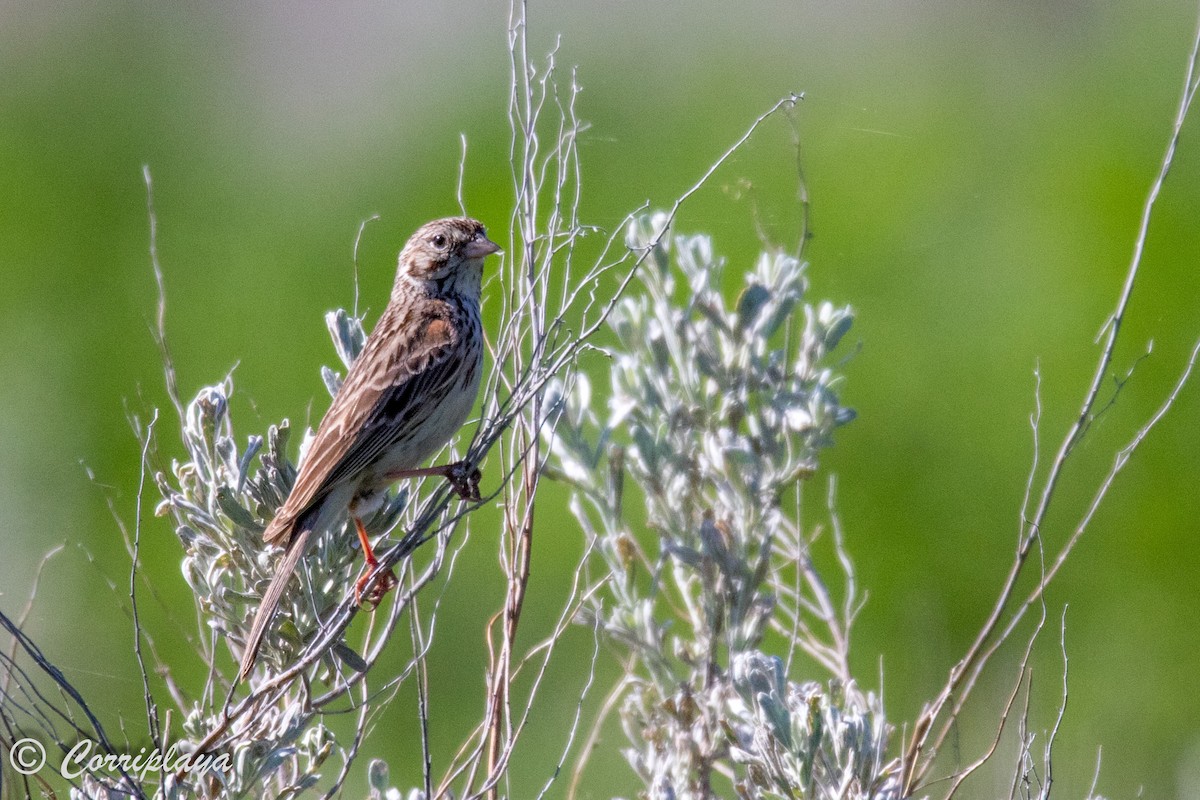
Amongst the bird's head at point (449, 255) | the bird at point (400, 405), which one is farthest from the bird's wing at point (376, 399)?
the bird's head at point (449, 255)

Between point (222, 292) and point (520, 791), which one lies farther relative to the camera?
point (222, 292)

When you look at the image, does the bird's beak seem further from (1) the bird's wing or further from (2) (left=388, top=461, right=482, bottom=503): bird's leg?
(2) (left=388, top=461, right=482, bottom=503): bird's leg

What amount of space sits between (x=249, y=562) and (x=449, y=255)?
1.59 meters

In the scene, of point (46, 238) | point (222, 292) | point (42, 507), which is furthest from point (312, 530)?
point (46, 238)

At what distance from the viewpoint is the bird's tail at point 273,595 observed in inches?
143

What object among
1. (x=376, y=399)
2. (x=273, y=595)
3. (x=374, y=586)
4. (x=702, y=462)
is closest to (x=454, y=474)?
(x=374, y=586)

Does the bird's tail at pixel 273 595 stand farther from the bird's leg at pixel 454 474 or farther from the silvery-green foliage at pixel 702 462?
the silvery-green foliage at pixel 702 462

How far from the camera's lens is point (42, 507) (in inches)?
339

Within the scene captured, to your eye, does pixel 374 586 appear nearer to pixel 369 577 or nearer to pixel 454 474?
pixel 369 577

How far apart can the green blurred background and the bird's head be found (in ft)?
8.72

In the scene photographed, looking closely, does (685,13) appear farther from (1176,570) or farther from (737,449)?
(737,449)

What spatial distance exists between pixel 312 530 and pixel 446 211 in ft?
24.7

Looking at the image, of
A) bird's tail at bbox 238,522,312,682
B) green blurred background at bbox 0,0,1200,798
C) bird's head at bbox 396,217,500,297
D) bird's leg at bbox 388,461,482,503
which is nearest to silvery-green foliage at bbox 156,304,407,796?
bird's tail at bbox 238,522,312,682

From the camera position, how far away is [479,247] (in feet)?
16.7
